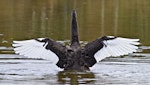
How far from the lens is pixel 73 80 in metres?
12.0

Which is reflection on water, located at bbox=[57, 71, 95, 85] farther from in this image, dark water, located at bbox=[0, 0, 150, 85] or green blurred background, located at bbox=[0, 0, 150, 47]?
green blurred background, located at bbox=[0, 0, 150, 47]

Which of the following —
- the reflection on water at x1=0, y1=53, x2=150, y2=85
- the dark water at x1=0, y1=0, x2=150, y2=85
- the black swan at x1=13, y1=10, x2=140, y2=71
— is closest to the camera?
the reflection on water at x1=0, y1=53, x2=150, y2=85

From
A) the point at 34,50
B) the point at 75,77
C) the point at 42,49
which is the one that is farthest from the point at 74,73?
the point at 34,50

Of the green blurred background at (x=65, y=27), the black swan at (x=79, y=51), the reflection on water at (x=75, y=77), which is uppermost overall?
the black swan at (x=79, y=51)

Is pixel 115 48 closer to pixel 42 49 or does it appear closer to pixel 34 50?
pixel 42 49

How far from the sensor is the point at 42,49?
42.0 ft

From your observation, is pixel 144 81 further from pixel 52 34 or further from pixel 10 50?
pixel 52 34

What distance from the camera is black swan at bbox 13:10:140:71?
41.2 ft

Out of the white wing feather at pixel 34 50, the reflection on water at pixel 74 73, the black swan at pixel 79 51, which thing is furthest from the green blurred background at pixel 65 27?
the black swan at pixel 79 51

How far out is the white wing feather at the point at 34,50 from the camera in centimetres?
1263

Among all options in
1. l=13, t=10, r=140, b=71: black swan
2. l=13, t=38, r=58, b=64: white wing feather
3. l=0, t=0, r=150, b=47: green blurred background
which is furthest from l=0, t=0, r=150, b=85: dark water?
l=13, t=38, r=58, b=64: white wing feather

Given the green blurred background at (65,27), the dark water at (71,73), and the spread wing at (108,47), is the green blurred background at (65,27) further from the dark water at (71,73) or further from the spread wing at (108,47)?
the spread wing at (108,47)

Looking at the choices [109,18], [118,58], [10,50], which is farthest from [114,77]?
[109,18]

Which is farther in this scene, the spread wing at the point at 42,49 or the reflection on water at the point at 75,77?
the spread wing at the point at 42,49
